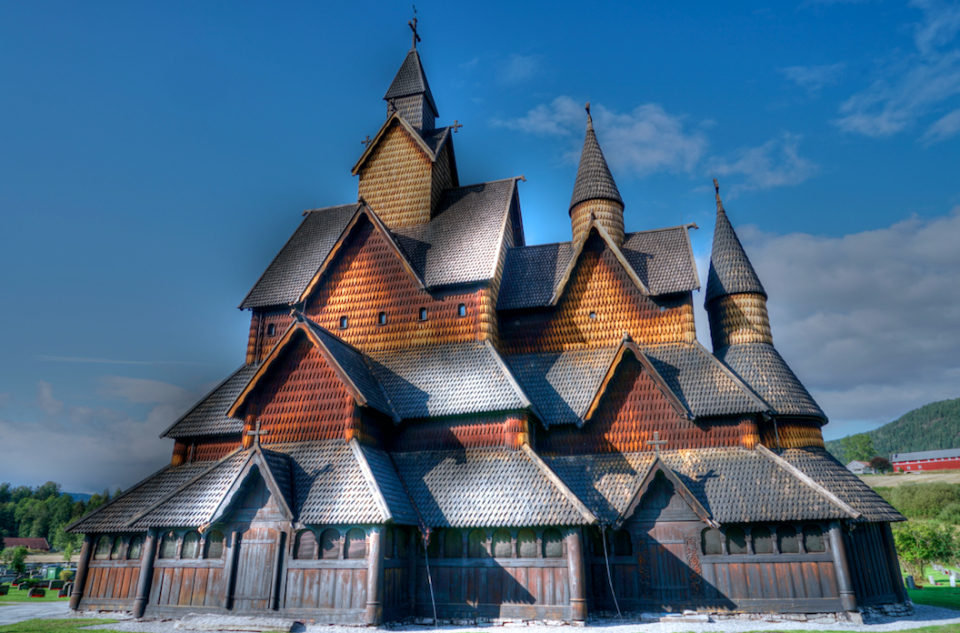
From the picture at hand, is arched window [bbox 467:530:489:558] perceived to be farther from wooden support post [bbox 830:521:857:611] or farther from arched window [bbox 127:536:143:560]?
arched window [bbox 127:536:143:560]

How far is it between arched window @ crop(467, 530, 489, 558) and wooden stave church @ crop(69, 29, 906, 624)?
6 centimetres

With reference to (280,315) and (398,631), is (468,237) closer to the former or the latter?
(280,315)

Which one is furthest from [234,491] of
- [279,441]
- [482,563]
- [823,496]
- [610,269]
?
[823,496]

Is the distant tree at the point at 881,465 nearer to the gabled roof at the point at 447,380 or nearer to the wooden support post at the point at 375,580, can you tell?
the gabled roof at the point at 447,380

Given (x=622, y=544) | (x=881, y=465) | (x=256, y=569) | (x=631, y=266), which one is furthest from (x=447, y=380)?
(x=881, y=465)

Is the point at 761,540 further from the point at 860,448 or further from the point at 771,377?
the point at 860,448

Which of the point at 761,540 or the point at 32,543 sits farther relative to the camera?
the point at 32,543

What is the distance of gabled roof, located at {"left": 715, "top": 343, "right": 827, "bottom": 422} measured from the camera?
18516 mm

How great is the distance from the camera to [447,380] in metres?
19.3

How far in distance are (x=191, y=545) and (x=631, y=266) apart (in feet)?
58.0

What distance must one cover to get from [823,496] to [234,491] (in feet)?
54.0

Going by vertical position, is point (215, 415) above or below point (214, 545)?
above

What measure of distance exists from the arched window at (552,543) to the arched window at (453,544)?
8.21 feet

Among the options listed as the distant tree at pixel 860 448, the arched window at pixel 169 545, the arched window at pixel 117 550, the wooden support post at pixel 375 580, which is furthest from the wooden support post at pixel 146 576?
the distant tree at pixel 860 448
